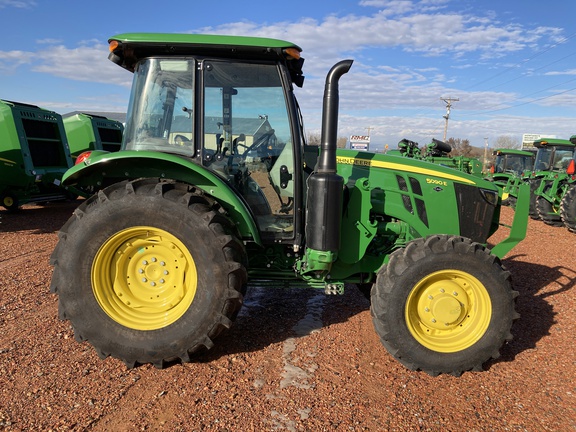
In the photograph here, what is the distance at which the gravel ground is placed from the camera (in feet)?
8.02

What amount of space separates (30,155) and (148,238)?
7.18m

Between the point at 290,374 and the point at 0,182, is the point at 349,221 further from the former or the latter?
the point at 0,182

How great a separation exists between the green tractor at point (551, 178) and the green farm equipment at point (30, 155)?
441 inches

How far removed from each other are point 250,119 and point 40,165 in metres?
7.63

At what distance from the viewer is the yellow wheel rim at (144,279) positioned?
115 inches

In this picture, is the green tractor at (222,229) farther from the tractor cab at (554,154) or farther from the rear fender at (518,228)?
the tractor cab at (554,154)

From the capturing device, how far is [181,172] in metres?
3.05

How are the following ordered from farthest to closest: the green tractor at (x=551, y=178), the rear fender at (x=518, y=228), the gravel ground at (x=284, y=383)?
the green tractor at (x=551, y=178), the rear fender at (x=518, y=228), the gravel ground at (x=284, y=383)

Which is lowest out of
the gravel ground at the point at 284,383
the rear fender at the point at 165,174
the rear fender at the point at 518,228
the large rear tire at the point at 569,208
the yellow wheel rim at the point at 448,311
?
the large rear tire at the point at 569,208

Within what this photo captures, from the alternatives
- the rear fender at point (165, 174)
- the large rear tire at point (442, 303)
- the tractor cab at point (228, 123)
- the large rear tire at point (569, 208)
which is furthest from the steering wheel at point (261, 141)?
the large rear tire at point (569, 208)

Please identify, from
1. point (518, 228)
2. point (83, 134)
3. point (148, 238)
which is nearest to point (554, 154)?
point (518, 228)

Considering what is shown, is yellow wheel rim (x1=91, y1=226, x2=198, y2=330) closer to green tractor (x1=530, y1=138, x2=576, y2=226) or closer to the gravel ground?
the gravel ground

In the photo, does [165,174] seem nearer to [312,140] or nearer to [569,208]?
[312,140]

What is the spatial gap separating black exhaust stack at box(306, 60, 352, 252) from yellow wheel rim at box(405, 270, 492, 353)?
78 cm
